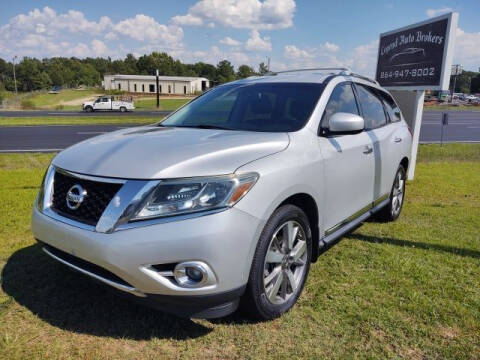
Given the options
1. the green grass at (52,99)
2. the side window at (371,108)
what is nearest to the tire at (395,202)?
the side window at (371,108)

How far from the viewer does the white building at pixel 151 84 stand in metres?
87.9

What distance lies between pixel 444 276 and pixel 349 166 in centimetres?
134

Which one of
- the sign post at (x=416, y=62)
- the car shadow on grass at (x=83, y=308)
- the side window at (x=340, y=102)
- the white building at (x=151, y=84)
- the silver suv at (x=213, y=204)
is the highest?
the white building at (x=151, y=84)

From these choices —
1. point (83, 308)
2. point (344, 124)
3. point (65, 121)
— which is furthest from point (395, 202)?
point (65, 121)

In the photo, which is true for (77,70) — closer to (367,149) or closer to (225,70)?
(225,70)

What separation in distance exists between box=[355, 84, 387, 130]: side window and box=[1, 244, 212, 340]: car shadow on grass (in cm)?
282

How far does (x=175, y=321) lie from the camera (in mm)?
2818

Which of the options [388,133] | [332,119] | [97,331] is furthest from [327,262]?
[97,331]

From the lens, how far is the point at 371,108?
449cm

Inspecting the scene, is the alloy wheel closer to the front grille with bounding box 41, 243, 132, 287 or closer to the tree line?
the front grille with bounding box 41, 243, 132, 287

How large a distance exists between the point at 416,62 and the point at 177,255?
838 centimetres

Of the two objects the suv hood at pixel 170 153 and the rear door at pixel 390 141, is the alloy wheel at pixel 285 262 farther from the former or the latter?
the rear door at pixel 390 141

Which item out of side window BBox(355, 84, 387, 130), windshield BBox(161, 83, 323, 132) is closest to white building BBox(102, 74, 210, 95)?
side window BBox(355, 84, 387, 130)

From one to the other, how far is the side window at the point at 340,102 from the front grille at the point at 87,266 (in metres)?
2.02
